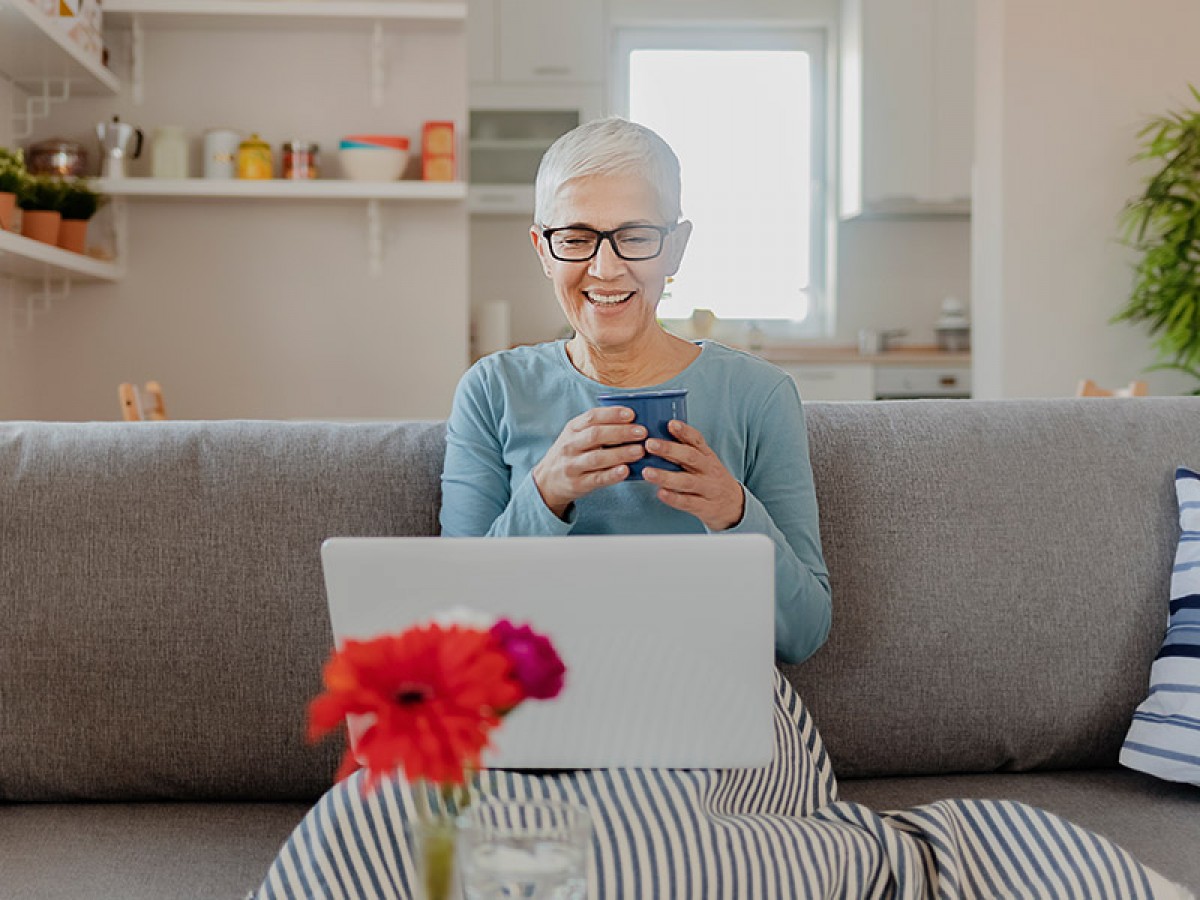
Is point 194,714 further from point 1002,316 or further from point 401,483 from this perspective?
point 1002,316

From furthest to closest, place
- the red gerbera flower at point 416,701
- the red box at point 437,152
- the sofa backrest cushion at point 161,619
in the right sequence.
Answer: the red box at point 437,152 < the sofa backrest cushion at point 161,619 < the red gerbera flower at point 416,701

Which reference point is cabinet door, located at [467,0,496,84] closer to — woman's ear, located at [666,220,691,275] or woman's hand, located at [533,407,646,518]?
woman's ear, located at [666,220,691,275]

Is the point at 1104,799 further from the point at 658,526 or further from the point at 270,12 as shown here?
the point at 270,12

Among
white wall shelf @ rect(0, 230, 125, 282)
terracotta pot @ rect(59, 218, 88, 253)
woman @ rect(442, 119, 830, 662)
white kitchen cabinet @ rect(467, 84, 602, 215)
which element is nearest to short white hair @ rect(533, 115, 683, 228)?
woman @ rect(442, 119, 830, 662)

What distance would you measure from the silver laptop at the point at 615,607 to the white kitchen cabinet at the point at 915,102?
16.4 ft

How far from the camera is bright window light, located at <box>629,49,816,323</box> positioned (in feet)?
20.3

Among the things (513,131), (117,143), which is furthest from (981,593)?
(513,131)

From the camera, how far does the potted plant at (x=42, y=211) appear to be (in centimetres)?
353

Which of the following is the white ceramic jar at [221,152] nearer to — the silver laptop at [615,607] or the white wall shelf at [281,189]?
the white wall shelf at [281,189]

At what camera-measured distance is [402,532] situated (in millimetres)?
1536

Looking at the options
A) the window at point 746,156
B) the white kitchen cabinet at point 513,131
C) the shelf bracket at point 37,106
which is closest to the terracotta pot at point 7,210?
the shelf bracket at point 37,106

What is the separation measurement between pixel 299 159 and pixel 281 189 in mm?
124

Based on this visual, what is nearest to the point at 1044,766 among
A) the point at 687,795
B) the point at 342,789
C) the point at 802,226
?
the point at 687,795

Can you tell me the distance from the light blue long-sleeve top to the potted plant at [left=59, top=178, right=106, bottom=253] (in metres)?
2.51
